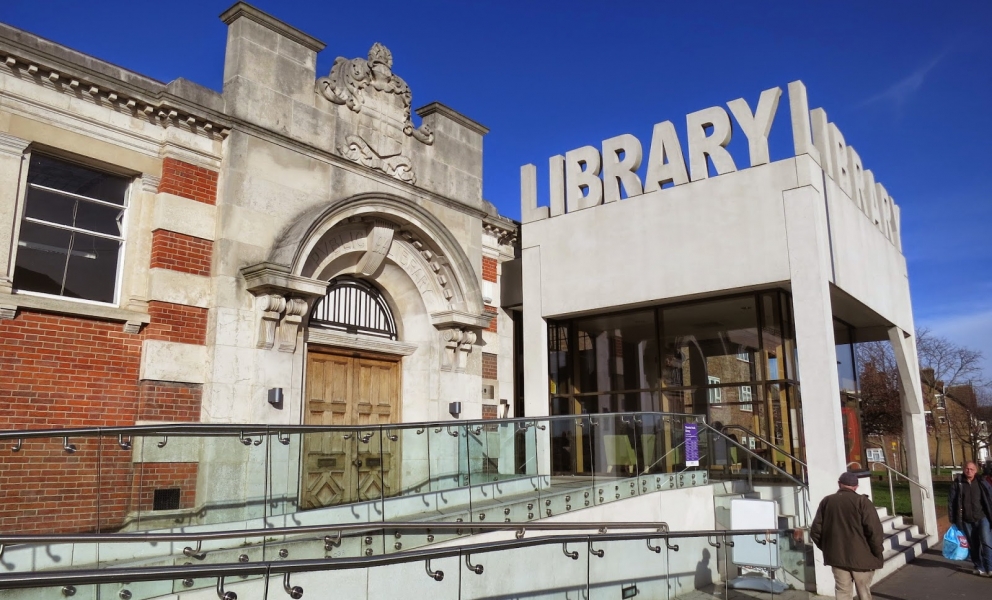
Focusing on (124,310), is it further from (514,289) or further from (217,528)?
(514,289)

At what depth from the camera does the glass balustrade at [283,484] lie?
6.26 meters

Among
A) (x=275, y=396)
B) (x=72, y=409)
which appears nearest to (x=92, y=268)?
(x=72, y=409)

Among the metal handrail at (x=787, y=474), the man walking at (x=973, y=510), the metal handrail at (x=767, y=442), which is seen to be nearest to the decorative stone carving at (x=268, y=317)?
the metal handrail at (x=787, y=474)

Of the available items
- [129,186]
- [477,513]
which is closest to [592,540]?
[477,513]

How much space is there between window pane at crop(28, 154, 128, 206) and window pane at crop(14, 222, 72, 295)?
562 mm

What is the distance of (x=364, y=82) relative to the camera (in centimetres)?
1196

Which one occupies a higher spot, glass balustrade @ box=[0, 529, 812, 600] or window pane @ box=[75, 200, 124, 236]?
window pane @ box=[75, 200, 124, 236]

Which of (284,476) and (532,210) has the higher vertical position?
(532,210)

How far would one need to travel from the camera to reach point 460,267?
12.7 metres

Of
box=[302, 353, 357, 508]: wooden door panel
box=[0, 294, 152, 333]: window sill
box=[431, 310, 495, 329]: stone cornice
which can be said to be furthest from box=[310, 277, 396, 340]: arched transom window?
box=[302, 353, 357, 508]: wooden door panel

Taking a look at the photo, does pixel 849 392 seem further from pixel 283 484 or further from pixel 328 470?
pixel 283 484

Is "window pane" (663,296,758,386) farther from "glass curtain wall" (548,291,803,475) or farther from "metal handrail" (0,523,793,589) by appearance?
"metal handrail" (0,523,793,589)

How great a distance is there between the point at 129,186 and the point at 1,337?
247cm

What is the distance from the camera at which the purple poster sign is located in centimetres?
1144
